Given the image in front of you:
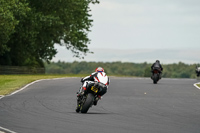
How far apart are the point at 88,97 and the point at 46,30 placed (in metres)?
47.8

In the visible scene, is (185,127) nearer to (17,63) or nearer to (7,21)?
(7,21)

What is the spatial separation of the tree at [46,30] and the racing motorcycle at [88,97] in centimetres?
3711

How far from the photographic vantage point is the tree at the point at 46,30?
57.4 metres

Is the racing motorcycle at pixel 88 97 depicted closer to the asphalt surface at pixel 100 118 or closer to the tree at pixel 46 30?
the asphalt surface at pixel 100 118

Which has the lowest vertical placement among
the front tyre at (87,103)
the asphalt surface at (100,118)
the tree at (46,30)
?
the asphalt surface at (100,118)

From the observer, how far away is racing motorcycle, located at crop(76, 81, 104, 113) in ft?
55.9

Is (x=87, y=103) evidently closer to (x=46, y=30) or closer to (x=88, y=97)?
(x=88, y=97)

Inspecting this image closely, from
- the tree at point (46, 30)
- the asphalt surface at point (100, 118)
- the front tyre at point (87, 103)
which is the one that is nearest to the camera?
the asphalt surface at point (100, 118)

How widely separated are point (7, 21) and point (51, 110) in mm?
34301

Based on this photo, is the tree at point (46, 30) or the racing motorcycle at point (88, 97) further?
the tree at point (46, 30)

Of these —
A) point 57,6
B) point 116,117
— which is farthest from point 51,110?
point 57,6

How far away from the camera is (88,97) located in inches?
671

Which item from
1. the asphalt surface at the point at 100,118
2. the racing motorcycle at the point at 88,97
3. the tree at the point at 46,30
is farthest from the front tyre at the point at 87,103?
the tree at the point at 46,30

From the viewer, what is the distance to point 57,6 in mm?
62406
